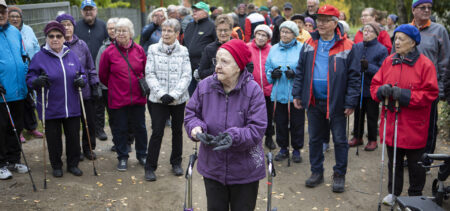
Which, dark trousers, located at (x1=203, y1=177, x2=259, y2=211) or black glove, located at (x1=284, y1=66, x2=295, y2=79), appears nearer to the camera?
dark trousers, located at (x1=203, y1=177, x2=259, y2=211)

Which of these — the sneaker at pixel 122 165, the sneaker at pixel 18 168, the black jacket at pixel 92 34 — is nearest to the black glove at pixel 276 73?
the sneaker at pixel 122 165

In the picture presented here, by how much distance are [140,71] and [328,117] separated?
2.74 meters

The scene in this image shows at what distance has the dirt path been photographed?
524 centimetres

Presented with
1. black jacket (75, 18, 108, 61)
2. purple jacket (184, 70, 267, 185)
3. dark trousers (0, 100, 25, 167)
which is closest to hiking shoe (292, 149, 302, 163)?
purple jacket (184, 70, 267, 185)

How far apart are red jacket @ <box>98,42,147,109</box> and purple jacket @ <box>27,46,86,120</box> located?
0.50m

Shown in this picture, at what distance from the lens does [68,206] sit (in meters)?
5.11

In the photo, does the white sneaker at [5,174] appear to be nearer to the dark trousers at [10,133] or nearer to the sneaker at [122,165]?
the dark trousers at [10,133]

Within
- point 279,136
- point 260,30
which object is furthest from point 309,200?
point 260,30

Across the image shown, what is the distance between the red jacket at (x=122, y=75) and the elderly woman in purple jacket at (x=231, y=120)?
2675 millimetres

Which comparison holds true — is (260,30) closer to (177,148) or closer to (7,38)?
(177,148)

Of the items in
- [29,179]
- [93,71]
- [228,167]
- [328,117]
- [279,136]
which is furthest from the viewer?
[279,136]

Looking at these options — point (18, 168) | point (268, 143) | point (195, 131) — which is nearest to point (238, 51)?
point (195, 131)

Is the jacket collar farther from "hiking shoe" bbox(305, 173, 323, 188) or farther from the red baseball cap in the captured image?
"hiking shoe" bbox(305, 173, 323, 188)

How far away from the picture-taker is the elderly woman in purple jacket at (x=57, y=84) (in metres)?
5.66
